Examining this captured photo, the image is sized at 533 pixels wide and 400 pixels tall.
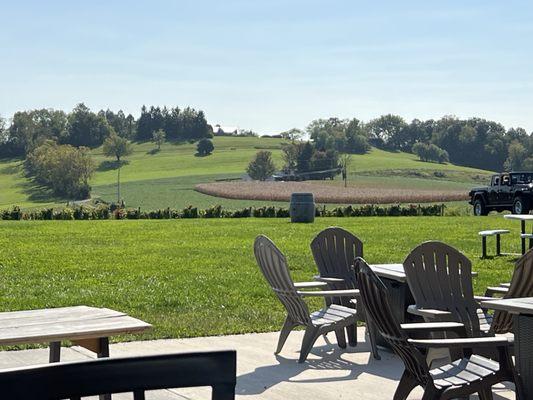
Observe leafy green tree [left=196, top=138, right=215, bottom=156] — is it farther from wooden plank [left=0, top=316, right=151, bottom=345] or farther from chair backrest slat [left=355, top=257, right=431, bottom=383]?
wooden plank [left=0, top=316, right=151, bottom=345]

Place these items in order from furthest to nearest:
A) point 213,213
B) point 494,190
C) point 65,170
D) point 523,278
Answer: point 65,170 → point 213,213 → point 494,190 → point 523,278

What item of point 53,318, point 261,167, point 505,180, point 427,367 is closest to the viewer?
point 427,367

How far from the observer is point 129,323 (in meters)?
5.14

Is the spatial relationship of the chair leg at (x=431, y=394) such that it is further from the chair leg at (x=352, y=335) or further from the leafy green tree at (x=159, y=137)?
the leafy green tree at (x=159, y=137)

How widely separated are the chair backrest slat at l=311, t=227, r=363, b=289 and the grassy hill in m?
58.5

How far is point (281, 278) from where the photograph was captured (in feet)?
25.8

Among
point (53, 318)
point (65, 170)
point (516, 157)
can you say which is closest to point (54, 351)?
point (53, 318)

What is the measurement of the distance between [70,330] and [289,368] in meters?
2.99

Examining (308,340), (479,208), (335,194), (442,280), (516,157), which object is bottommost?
(335,194)

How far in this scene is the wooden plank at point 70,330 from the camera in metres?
4.76

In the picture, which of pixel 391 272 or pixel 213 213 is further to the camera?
pixel 213 213

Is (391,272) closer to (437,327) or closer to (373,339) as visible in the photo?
(373,339)

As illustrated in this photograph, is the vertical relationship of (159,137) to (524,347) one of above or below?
above

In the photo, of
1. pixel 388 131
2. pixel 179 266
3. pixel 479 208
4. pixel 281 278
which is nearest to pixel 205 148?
pixel 388 131
